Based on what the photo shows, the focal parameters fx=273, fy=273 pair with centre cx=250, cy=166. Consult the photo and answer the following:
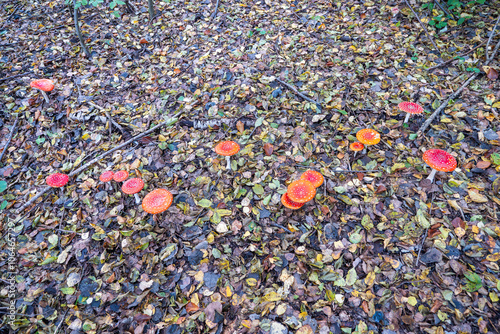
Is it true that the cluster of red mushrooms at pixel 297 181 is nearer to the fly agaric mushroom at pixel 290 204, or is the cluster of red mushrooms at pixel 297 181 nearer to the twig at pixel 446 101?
the fly agaric mushroom at pixel 290 204

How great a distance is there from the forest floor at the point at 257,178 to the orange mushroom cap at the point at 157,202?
49 cm

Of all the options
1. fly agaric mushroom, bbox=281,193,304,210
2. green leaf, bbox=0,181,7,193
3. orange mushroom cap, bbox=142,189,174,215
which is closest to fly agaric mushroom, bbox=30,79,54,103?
green leaf, bbox=0,181,7,193

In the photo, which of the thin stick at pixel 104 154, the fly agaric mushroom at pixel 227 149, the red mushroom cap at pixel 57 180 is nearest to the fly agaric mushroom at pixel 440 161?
the fly agaric mushroom at pixel 227 149

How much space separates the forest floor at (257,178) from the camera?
10.8ft

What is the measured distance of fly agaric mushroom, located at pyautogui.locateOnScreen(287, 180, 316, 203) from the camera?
362cm

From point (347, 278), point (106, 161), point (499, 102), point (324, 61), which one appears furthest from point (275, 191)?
point (499, 102)

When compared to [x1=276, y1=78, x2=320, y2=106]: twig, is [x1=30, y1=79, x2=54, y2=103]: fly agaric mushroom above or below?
above

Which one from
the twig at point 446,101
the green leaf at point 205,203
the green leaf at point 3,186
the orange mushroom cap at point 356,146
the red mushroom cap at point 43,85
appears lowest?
the green leaf at point 205,203

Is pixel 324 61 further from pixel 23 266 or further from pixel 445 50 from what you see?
pixel 23 266

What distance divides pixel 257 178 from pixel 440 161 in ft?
8.47

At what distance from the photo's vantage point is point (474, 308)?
3.03 metres

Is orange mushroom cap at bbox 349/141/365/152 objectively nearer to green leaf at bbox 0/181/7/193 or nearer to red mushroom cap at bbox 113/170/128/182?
red mushroom cap at bbox 113/170/128/182

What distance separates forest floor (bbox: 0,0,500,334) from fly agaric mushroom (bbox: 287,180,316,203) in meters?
0.50

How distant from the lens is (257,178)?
4480 mm
